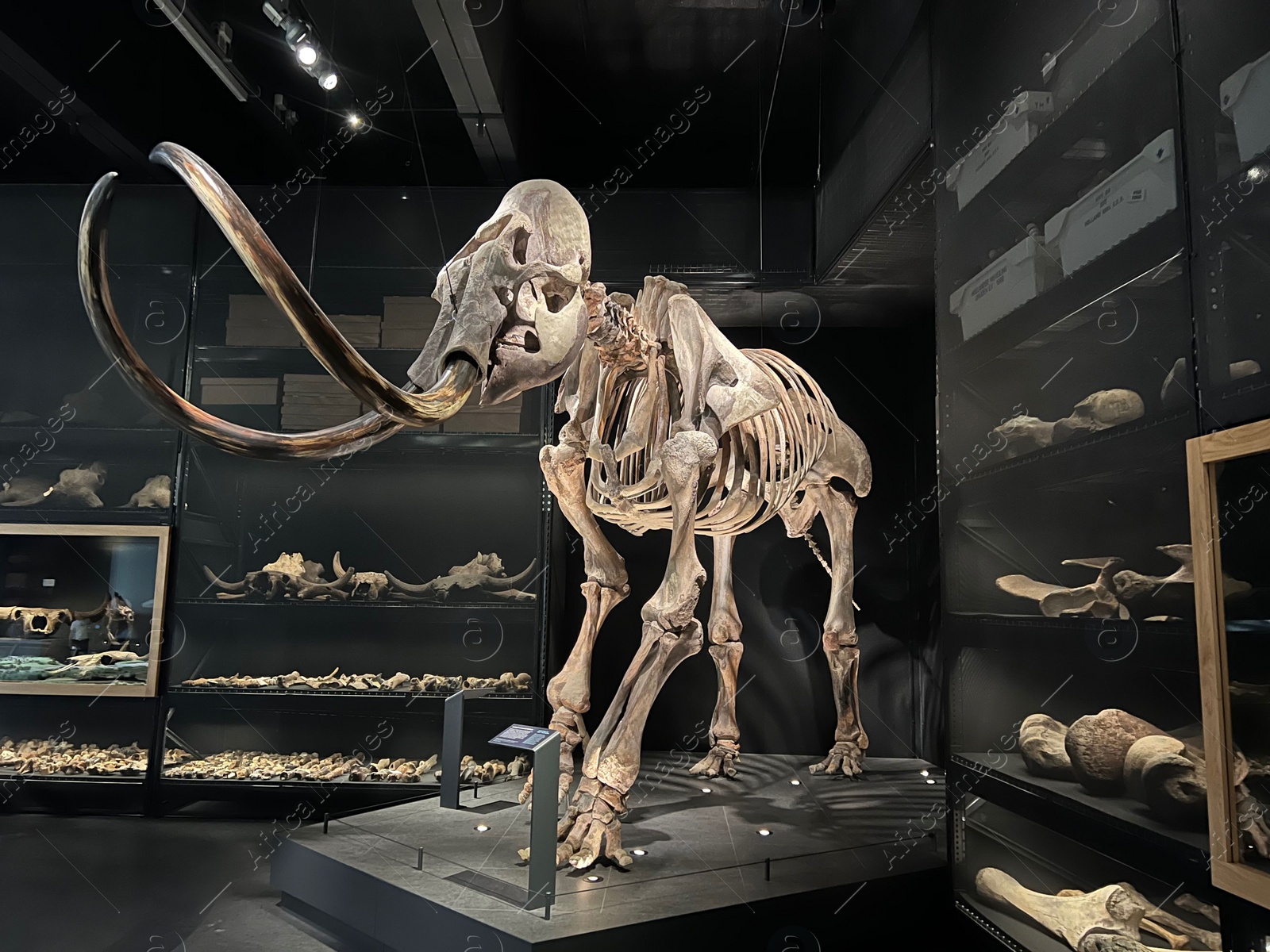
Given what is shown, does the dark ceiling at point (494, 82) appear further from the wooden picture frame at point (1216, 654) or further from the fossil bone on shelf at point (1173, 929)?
the fossil bone on shelf at point (1173, 929)

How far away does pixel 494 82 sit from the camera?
15.8ft

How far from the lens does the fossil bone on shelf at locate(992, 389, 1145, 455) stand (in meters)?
2.39

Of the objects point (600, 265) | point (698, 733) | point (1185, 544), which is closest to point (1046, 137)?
point (1185, 544)

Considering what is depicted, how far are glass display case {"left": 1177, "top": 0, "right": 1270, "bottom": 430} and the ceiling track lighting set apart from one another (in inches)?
166

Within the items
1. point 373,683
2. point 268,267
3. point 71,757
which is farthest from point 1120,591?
point 71,757

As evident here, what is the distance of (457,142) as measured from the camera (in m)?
5.85

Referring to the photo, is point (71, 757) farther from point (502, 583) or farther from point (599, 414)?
point (599, 414)

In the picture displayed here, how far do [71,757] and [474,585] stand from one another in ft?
9.62

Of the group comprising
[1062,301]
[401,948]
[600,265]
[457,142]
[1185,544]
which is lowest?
[401,948]

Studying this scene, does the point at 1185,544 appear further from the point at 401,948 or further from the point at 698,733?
the point at 698,733

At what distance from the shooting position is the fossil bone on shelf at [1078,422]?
239cm

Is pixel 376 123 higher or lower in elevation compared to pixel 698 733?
higher

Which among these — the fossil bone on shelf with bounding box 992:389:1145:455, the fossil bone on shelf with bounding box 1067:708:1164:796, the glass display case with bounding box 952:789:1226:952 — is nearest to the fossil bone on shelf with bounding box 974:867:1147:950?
the glass display case with bounding box 952:789:1226:952

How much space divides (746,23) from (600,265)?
1.84m
